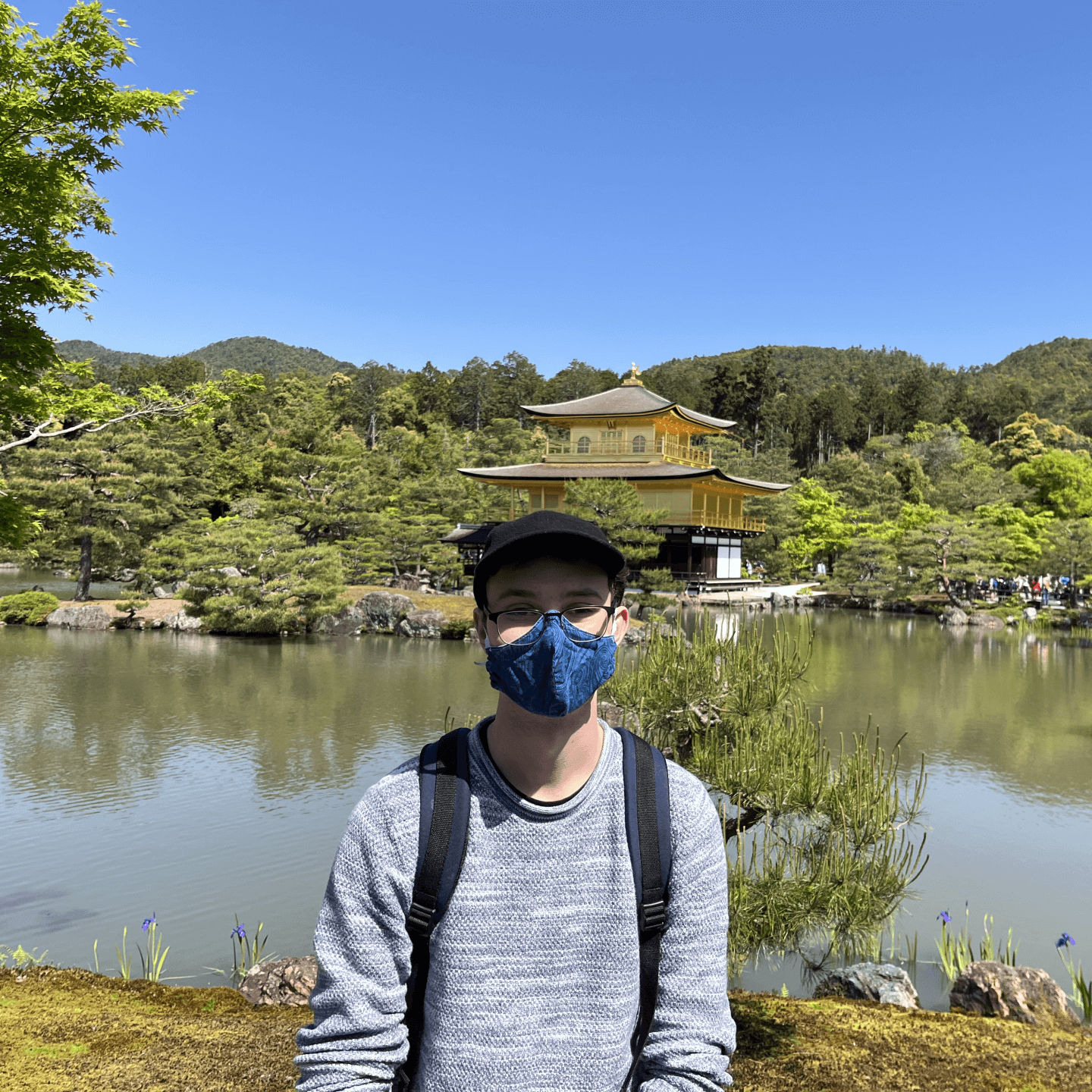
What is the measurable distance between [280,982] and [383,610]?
1616 cm

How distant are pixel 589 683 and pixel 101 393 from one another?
899 centimetres

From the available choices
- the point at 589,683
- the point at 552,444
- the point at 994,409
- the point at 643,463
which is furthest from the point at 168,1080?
the point at 994,409

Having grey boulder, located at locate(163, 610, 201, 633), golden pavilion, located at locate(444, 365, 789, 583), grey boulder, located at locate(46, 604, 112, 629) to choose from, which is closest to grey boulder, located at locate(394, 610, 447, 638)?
grey boulder, located at locate(163, 610, 201, 633)

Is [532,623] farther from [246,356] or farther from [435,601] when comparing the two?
[246,356]

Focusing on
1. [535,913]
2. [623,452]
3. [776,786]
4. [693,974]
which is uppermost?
[623,452]

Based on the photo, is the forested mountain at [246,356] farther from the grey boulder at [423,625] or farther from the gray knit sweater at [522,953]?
the gray knit sweater at [522,953]

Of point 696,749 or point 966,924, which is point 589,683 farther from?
point 966,924

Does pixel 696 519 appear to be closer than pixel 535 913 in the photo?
No

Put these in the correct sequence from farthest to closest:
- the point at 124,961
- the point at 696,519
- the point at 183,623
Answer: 1. the point at 696,519
2. the point at 183,623
3. the point at 124,961

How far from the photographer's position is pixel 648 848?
1.20 metres

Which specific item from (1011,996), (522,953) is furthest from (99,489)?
(522,953)

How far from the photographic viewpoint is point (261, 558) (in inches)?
730

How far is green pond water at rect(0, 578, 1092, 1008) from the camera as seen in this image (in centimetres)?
566

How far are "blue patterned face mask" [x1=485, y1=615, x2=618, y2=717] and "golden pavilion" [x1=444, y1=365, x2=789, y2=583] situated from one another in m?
23.8
